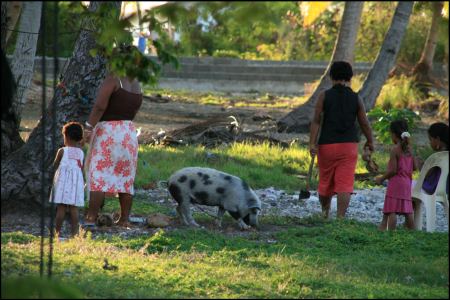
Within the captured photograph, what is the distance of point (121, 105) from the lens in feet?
33.1

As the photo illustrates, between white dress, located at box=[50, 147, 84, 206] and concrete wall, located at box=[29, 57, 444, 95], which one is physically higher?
concrete wall, located at box=[29, 57, 444, 95]

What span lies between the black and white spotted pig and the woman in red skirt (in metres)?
0.93

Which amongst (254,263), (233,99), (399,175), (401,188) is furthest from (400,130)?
(233,99)

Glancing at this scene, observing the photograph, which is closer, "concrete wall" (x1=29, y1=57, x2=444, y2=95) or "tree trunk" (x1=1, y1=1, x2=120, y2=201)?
"tree trunk" (x1=1, y1=1, x2=120, y2=201)

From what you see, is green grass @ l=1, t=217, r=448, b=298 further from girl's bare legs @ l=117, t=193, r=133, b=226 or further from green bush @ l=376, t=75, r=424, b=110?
Answer: green bush @ l=376, t=75, r=424, b=110

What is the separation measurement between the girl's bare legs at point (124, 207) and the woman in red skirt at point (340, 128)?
6.80 feet

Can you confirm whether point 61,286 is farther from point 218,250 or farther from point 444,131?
point 444,131

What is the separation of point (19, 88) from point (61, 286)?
7780 mm

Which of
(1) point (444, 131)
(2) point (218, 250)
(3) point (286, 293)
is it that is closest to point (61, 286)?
(3) point (286, 293)

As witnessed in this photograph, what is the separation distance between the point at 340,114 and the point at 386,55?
33.6 feet

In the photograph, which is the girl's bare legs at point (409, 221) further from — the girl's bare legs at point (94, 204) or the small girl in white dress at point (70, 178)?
the small girl in white dress at point (70, 178)

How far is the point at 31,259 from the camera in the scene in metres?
8.00

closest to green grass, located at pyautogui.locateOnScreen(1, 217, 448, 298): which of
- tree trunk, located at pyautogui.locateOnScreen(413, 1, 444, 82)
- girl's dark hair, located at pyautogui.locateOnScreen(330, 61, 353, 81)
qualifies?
girl's dark hair, located at pyautogui.locateOnScreen(330, 61, 353, 81)

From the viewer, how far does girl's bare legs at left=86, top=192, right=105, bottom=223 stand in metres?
10.3
